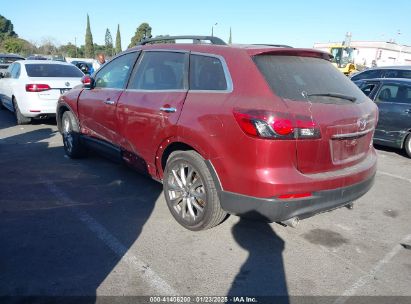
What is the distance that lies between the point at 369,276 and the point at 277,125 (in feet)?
4.91

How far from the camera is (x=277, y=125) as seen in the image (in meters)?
2.88

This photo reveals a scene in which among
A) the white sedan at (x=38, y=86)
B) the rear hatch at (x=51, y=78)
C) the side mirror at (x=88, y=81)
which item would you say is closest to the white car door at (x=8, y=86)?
the white sedan at (x=38, y=86)

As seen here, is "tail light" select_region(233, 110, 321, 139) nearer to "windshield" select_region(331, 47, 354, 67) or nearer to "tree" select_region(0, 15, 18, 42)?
"windshield" select_region(331, 47, 354, 67)

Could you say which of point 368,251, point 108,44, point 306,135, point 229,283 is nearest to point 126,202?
point 229,283

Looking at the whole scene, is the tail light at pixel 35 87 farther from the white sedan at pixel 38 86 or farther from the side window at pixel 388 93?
the side window at pixel 388 93

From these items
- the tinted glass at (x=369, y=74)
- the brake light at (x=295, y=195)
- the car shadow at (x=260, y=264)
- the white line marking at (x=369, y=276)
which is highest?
the tinted glass at (x=369, y=74)

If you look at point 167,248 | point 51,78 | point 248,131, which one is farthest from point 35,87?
point 248,131

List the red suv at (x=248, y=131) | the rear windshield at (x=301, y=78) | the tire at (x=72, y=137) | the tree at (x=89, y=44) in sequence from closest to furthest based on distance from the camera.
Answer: the red suv at (x=248, y=131)
the rear windshield at (x=301, y=78)
the tire at (x=72, y=137)
the tree at (x=89, y=44)

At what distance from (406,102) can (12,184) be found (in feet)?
23.7

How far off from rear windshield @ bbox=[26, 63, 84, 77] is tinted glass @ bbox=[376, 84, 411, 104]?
7046 millimetres

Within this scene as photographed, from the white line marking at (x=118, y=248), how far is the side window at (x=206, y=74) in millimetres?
1669

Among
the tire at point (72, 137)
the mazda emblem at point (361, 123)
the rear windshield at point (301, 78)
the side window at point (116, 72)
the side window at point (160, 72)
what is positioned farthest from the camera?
the tire at point (72, 137)

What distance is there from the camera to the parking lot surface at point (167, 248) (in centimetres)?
286

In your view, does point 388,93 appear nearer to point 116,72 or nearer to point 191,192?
point 116,72
